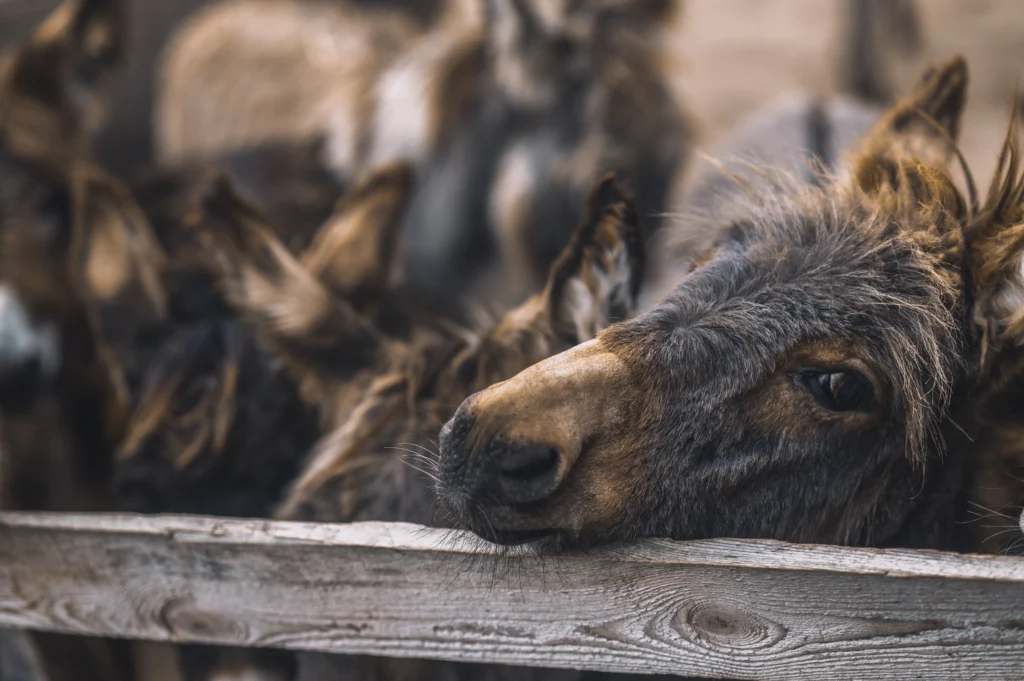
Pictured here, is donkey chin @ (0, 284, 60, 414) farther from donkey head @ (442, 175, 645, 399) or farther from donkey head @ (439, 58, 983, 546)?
donkey head @ (439, 58, 983, 546)

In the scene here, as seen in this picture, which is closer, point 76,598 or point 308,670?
→ point 76,598

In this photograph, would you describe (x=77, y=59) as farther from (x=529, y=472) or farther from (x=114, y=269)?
(x=529, y=472)

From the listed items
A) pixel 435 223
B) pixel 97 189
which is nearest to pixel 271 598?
pixel 97 189

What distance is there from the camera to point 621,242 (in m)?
1.59

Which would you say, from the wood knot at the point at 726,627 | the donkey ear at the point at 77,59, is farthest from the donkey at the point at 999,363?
the donkey ear at the point at 77,59

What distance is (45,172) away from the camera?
99.8 inches

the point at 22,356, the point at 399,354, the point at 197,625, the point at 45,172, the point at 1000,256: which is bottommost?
the point at 197,625

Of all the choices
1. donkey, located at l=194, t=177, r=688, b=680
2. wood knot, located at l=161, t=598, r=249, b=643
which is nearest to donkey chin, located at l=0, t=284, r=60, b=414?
donkey, located at l=194, t=177, r=688, b=680

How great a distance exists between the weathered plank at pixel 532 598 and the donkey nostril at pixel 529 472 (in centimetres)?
15

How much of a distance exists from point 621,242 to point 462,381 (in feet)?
1.41

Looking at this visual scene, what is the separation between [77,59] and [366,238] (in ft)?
3.75

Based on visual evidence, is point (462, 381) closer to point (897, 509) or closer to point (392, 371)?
point (392, 371)

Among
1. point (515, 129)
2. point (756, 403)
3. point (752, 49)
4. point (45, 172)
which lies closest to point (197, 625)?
point (756, 403)

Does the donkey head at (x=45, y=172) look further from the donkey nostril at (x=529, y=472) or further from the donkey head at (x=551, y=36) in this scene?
the donkey nostril at (x=529, y=472)
